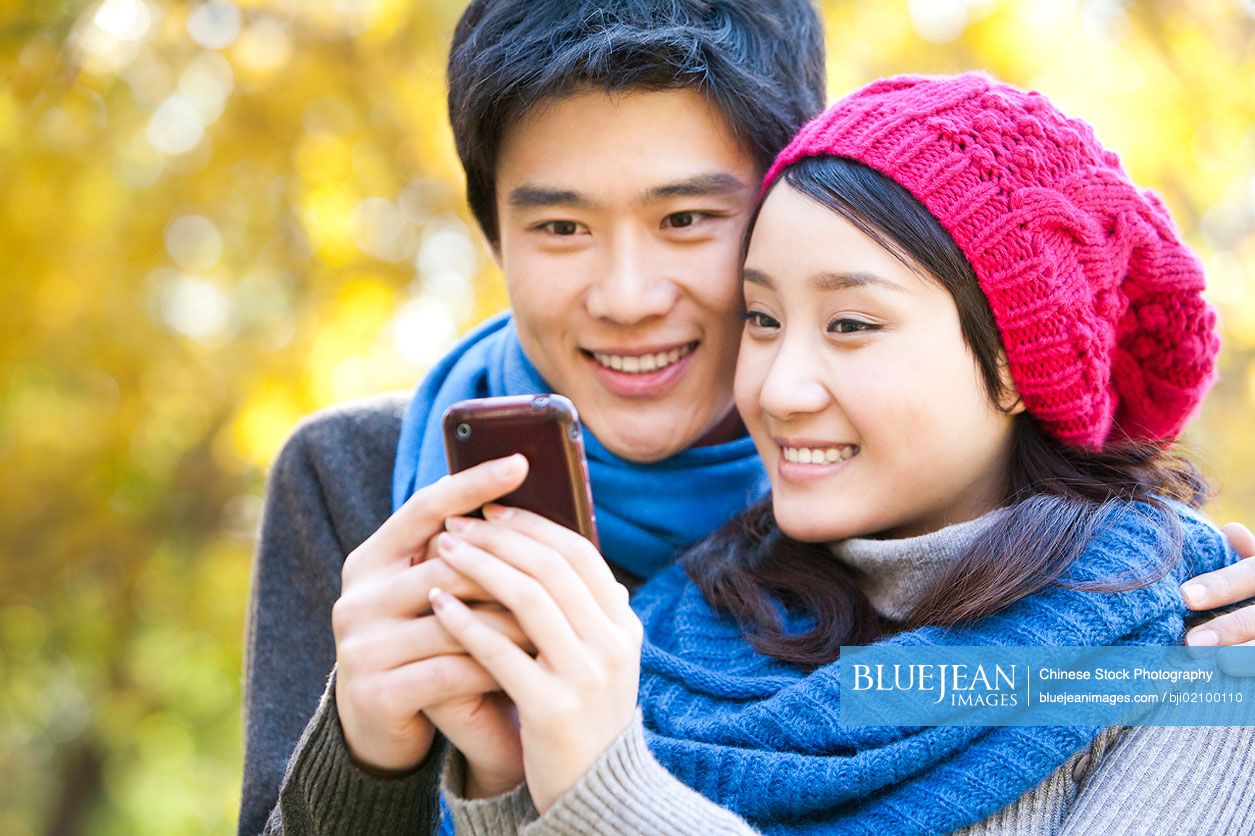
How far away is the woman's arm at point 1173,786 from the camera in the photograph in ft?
6.08

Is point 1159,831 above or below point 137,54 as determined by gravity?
below

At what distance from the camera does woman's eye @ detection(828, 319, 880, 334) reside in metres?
2.15

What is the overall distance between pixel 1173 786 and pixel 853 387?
0.77m

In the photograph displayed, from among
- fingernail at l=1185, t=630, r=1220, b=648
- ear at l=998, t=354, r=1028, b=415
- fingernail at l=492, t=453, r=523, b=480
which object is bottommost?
fingernail at l=1185, t=630, r=1220, b=648

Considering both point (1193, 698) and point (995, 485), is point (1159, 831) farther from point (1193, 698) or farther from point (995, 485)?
point (995, 485)

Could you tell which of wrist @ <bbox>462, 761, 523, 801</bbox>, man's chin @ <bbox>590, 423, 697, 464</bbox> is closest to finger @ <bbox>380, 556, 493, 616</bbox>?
wrist @ <bbox>462, 761, 523, 801</bbox>

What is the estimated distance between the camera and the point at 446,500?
5.67ft

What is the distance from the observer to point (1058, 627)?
200 centimetres

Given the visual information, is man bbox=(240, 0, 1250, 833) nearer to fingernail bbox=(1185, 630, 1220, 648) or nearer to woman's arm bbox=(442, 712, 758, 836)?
woman's arm bbox=(442, 712, 758, 836)

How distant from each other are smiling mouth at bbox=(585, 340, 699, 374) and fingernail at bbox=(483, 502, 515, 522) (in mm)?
896

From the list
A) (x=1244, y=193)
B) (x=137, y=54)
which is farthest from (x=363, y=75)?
(x=1244, y=193)

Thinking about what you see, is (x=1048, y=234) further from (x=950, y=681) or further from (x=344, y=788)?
(x=344, y=788)

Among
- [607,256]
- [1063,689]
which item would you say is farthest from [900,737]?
[607,256]

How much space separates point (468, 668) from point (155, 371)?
3.14 metres
